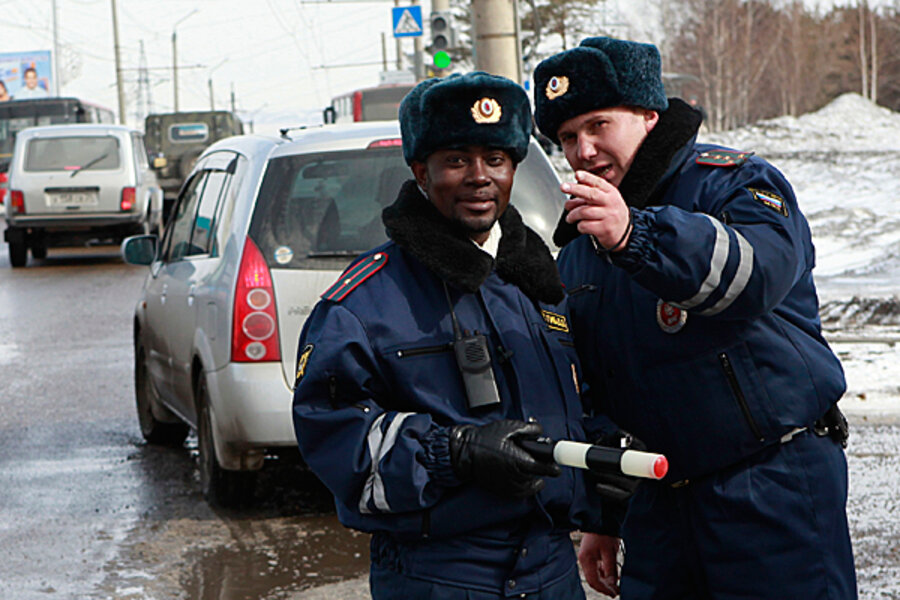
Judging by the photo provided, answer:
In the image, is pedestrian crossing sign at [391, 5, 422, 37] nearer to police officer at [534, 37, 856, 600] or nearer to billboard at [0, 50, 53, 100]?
police officer at [534, 37, 856, 600]

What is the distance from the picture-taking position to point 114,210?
19.2 meters

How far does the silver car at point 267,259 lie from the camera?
5770 mm

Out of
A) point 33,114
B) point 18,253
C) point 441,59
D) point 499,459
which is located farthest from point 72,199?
point 499,459

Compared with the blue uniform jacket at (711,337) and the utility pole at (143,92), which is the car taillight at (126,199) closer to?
the blue uniform jacket at (711,337)

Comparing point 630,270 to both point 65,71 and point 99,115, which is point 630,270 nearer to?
point 99,115

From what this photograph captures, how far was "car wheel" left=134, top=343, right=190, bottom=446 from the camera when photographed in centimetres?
780

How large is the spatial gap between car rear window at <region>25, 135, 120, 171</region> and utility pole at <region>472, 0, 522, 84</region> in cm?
913

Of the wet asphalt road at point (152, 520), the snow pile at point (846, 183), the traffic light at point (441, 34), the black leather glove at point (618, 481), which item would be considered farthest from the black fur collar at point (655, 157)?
the traffic light at point (441, 34)

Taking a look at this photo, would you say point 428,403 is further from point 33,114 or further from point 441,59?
point 33,114

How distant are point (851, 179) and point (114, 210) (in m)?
14.3

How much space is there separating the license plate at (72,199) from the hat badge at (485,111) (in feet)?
56.6

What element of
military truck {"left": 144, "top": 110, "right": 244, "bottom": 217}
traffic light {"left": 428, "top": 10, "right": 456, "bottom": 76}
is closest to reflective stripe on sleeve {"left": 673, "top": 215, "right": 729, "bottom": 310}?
traffic light {"left": 428, "top": 10, "right": 456, "bottom": 76}

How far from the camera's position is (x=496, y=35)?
11992 mm

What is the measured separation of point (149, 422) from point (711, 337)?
566 cm
